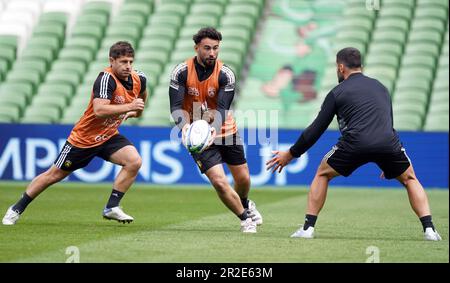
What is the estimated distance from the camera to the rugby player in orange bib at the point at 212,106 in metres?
11.9

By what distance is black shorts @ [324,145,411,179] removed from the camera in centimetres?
1120

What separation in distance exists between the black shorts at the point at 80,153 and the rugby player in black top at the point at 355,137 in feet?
7.67

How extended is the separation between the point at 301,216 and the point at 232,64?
32.2 feet

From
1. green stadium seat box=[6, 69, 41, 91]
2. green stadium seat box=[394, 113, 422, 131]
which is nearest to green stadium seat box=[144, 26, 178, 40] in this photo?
green stadium seat box=[6, 69, 41, 91]

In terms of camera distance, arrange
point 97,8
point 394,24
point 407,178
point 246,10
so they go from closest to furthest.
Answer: point 407,178 < point 394,24 < point 246,10 < point 97,8

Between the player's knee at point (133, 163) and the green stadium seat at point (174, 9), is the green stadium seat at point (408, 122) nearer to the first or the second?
the green stadium seat at point (174, 9)

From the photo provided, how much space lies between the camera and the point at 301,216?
14906 mm

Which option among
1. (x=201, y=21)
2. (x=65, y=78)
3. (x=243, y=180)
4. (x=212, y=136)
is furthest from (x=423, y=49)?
(x=212, y=136)

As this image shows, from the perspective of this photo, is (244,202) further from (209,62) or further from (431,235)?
(431,235)

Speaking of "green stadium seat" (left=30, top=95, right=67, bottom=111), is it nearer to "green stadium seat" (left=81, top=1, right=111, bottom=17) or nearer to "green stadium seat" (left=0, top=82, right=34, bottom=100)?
"green stadium seat" (left=0, top=82, right=34, bottom=100)

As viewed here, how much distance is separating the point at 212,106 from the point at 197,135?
2.42ft

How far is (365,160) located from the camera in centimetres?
1123

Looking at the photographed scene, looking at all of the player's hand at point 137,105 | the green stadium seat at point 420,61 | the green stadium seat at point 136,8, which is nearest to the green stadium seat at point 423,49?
→ the green stadium seat at point 420,61
